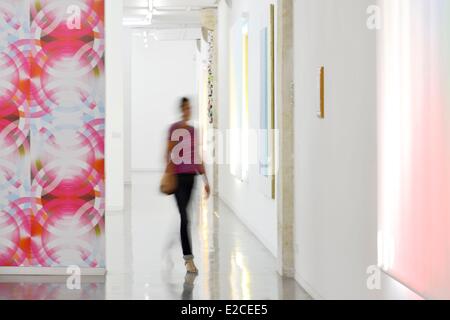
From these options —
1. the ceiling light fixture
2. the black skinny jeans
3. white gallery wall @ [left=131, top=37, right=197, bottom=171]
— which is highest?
the ceiling light fixture

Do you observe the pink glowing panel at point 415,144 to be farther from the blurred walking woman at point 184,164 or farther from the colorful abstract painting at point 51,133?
the colorful abstract painting at point 51,133

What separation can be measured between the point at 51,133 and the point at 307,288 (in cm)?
307

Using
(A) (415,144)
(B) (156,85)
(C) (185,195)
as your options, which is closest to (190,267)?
(C) (185,195)

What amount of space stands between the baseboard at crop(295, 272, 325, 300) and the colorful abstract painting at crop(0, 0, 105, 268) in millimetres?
2010

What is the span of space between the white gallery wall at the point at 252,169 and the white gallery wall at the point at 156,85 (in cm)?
1168

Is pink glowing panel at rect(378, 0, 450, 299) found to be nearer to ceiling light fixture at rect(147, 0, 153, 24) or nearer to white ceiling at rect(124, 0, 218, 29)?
white ceiling at rect(124, 0, 218, 29)

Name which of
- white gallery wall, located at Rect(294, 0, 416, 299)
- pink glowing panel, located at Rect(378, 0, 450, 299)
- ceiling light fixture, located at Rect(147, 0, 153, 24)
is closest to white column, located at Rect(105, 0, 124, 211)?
ceiling light fixture, located at Rect(147, 0, 153, 24)

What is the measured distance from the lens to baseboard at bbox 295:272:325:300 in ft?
23.8

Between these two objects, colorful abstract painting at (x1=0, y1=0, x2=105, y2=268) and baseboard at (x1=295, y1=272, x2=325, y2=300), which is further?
colorful abstract painting at (x1=0, y1=0, x2=105, y2=268)

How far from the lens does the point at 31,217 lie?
8.63m

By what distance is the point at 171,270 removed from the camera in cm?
883

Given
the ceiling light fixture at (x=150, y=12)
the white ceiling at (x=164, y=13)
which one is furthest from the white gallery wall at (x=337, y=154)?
the ceiling light fixture at (x=150, y=12)
